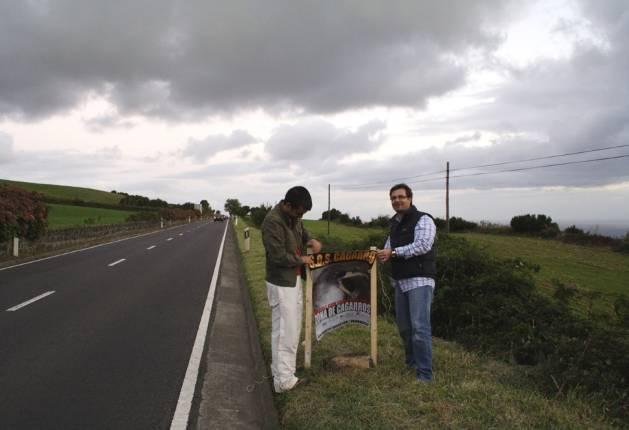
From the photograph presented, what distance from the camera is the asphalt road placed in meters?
4.38

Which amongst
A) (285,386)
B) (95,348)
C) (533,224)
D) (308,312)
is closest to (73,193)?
(533,224)

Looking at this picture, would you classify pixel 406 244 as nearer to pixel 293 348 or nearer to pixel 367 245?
pixel 293 348

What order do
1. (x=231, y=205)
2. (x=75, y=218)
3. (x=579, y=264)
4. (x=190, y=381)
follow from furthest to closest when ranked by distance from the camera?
(x=231, y=205) < (x=75, y=218) < (x=579, y=264) < (x=190, y=381)

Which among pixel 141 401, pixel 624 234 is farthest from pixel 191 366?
pixel 624 234

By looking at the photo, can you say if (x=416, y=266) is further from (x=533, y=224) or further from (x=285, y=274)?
(x=533, y=224)

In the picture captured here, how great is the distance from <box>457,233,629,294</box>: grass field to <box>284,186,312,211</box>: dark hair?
37.7 feet

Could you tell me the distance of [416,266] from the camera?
486 centimetres

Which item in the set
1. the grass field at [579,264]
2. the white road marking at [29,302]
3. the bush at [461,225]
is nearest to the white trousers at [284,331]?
the white road marking at [29,302]

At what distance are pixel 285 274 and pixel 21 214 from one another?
1802 centimetres

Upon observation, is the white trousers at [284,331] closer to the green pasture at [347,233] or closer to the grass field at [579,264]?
the green pasture at [347,233]

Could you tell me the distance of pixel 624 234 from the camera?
3266cm

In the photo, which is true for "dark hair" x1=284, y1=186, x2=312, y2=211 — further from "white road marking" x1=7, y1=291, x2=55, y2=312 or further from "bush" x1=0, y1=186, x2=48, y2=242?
"bush" x1=0, y1=186, x2=48, y2=242

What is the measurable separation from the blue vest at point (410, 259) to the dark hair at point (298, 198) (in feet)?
3.53

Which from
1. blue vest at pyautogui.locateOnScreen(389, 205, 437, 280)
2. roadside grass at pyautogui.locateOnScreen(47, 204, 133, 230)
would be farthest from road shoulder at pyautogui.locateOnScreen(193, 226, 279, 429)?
roadside grass at pyautogui.locateOnScreen(47, 204, 133, 230)
